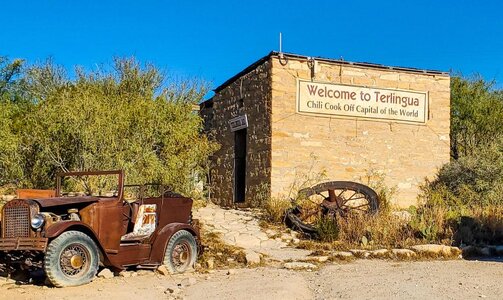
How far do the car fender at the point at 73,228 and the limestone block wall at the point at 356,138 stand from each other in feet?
23.3

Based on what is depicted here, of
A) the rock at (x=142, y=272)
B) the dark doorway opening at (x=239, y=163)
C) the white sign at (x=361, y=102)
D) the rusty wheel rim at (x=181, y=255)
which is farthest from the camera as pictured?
the dark doorway opening at (x=239, y=163)

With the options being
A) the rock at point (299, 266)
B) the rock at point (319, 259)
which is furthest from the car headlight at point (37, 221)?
the rock at point (319, 259)

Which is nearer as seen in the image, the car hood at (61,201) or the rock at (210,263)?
the car hood at (61,201)

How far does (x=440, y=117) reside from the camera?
15.8m

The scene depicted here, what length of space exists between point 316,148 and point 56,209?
8375mm

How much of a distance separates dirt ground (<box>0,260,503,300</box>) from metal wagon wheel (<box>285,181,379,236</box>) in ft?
11.7

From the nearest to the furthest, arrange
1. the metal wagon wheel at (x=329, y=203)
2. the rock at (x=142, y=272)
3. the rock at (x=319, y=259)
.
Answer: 1. the rock at (x=142, y=272)
2. the rock at (x=319, y=259)
3. the metal wagon wheel at (x=329, y=203)

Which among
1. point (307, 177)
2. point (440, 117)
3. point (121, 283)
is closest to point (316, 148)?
point (307, 177)

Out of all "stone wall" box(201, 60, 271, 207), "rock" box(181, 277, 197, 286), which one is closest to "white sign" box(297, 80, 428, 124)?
"stone wall" box(201, 60, 271, 207)

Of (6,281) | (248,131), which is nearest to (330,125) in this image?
(248,131)

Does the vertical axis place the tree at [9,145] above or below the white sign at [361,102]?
below

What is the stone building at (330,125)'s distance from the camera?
1409 cm

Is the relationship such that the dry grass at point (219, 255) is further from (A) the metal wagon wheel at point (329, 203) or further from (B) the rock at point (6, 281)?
(B) the rock at point (6, 281)

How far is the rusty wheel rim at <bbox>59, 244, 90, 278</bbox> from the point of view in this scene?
669 centimetres
